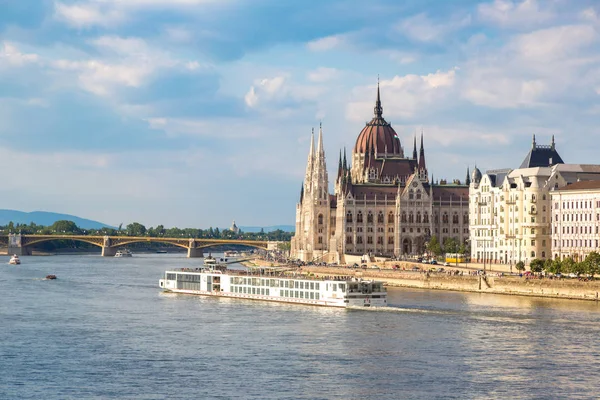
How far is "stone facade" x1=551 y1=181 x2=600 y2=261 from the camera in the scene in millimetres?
134125

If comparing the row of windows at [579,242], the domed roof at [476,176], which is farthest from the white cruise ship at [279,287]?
the domed roof at [476,176]

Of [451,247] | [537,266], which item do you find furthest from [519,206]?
[451,247]

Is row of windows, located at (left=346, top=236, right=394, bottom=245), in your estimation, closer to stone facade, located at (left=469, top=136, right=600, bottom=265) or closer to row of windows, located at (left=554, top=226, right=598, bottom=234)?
stone facade, located at (left=469, top=136, right=600, bottom=265)

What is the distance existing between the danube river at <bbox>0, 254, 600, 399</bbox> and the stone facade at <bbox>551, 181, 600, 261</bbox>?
3065 cm

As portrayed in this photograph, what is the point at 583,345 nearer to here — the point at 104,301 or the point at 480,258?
the point at 104,301

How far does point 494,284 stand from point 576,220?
927 inches

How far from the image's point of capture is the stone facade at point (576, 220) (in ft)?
440

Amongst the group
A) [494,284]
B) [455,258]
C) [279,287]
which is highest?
[455,258]

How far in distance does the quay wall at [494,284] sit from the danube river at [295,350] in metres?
2.91

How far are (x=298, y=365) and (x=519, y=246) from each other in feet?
284

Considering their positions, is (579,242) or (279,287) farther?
(579,242)

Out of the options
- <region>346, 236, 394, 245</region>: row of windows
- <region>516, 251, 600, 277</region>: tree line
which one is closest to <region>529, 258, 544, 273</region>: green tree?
<region>516, 251, 600, 277</region>: tree line

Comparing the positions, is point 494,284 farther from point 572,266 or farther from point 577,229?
point 577,229

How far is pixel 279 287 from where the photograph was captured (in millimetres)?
107062
